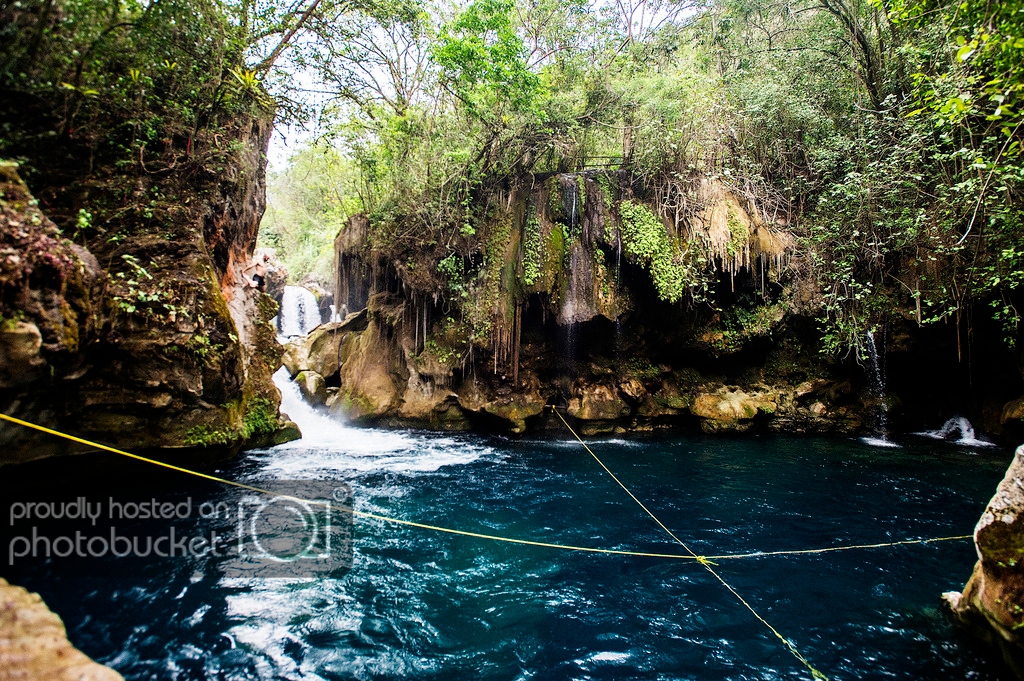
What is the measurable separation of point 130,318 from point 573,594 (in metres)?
6.21

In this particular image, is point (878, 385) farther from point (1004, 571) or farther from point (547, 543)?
point (547, 543)

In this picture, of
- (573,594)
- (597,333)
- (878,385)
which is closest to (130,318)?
(573,594)

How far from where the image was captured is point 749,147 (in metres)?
12.3

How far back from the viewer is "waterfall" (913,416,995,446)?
34.8 ft

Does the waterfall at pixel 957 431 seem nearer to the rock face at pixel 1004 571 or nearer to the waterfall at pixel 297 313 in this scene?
the rock face at pixel 1004 571

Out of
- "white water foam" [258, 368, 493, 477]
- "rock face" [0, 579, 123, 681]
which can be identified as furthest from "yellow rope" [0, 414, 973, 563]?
"rock face" [0, 579, 123, 681]

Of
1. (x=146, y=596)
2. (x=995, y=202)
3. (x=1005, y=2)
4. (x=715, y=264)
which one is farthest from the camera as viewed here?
(x=715, y=264)

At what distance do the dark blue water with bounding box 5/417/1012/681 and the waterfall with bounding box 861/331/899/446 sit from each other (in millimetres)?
3870

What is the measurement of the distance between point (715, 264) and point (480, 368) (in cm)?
664

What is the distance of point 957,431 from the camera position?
1105 centimetres

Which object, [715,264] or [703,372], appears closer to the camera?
[715,264]

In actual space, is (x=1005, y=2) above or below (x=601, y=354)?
above

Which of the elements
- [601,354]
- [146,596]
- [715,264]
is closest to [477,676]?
[146,596]

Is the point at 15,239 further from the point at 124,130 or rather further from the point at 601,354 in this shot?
the point at 601,354
